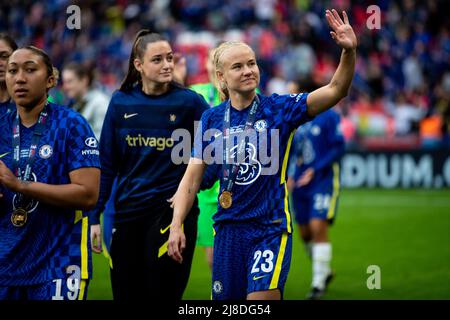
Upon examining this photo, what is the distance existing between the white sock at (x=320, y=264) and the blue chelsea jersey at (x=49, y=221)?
523 centimetres

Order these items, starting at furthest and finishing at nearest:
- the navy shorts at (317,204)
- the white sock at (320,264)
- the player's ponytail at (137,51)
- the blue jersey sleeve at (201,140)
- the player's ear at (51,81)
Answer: the navy shorts at (317,204) → the white sock at (320,264) → the player's ponytail at (137,51) → the blue jersey sleeve at (201,140) → the player's ear at (51,81)

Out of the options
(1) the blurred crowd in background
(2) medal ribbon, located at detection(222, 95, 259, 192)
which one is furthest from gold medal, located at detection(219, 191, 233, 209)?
(1) the blurred crowd in background

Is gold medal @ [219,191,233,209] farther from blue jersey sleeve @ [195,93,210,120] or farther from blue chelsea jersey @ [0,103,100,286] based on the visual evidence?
blue jersey sleeve @ [195,93,210,120]

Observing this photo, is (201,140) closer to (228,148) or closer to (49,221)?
(228,148)

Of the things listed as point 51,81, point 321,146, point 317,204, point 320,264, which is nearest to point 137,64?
point 51,81

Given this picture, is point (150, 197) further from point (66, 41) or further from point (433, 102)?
point (66, 41)

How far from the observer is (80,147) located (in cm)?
546

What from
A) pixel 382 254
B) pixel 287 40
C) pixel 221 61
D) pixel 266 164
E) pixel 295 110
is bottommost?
pixel 382 254

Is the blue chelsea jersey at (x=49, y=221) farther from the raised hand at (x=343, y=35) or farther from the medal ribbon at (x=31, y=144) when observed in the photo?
the raised hand at (x=343, y=35)

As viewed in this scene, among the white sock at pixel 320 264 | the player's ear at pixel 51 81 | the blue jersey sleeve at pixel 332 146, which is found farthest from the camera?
the blue jersey sleeve at pixel 332 146

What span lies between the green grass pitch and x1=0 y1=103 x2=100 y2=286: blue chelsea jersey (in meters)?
4.44

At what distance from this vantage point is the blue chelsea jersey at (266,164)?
597 centimetres

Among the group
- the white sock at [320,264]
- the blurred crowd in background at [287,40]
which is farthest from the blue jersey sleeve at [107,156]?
the blurred crowd in background at [287,40]

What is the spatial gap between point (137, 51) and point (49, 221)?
2195mm
